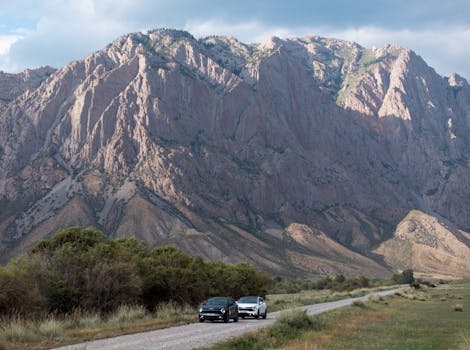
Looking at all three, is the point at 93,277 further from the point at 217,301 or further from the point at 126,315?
the point at 217,301

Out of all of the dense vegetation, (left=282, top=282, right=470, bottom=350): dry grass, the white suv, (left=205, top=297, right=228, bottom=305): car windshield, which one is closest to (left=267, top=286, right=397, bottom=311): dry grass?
the white suv

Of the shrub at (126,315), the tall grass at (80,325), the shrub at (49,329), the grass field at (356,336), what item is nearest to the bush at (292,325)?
the grass field at (356,336)

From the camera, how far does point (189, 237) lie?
6447 inches

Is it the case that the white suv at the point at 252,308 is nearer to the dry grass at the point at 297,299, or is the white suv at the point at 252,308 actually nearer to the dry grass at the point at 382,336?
the dry grass at the point at 297,299

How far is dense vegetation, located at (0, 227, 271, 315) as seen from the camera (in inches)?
1282

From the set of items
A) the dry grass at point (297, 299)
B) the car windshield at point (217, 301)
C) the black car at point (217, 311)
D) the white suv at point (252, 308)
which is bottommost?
the dry grass at point (297, 299)

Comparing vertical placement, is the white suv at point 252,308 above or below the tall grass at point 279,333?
below

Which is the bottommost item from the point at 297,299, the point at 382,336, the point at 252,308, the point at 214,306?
the point at 297,299

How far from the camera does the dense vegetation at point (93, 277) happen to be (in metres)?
32.6

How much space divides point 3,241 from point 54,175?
33.5 m

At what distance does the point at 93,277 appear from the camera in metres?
38.8

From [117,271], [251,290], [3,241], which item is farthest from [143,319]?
[3,241]

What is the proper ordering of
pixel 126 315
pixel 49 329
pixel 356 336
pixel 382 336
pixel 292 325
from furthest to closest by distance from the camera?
1. pixel 126 315
2. pixel 292 325
3. pixel 356 336
4. pixel 382 336
5. pixel 49 329

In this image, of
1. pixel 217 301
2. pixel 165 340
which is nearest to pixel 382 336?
pixel 165 340
